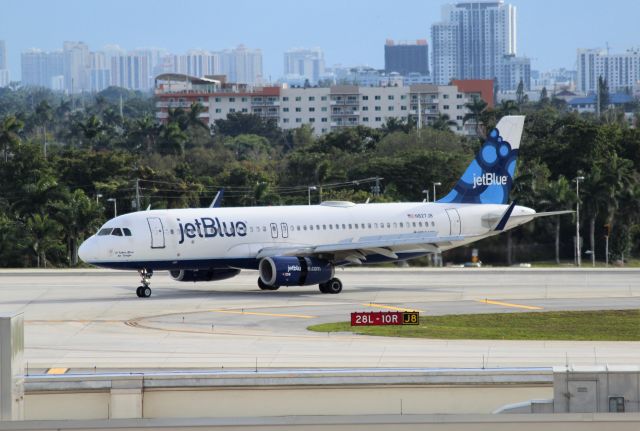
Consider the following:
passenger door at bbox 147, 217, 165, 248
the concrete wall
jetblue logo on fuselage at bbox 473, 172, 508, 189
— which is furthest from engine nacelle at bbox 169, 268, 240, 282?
the concrete wall

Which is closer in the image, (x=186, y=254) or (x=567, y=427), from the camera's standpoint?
(x=567, y=427)

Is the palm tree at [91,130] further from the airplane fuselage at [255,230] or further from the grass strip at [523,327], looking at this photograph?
the grass strip at [523,327]

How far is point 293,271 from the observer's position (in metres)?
51.2

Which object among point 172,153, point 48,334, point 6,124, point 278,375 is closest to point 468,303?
point 48,334

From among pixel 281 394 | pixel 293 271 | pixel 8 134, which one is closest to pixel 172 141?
pixel 8 134

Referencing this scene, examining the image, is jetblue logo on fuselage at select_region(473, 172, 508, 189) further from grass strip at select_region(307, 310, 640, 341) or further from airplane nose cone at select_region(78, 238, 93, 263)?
airplane nose cone at select_region(78, 238, 93, 263)

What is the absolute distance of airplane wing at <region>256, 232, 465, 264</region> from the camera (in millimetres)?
52219

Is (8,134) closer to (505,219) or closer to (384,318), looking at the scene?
(505,219)

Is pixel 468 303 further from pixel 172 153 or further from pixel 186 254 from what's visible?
pixel 172 153

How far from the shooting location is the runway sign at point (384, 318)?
4153 cm

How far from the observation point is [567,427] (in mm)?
19703

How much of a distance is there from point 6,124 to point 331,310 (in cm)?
8677

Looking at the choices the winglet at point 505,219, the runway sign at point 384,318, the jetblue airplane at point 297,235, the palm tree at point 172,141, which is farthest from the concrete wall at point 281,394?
the palm tree at point 172,141

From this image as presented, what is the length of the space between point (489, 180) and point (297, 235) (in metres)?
10.2
